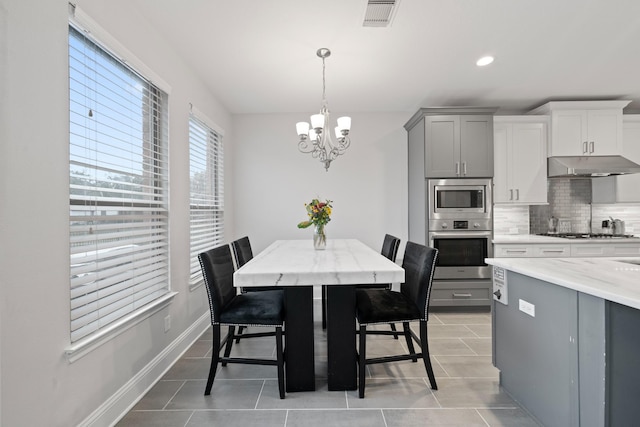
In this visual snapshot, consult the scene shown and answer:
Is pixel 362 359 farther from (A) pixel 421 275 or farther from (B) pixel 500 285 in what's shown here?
(B) pixel 500 285

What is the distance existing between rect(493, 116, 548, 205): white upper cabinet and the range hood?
13cm

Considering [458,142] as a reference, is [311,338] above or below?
below

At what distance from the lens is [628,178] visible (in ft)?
12.8

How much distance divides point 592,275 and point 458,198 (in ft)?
7.48

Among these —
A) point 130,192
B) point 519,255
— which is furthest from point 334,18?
point 519,255

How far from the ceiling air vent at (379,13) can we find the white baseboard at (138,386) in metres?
2.76

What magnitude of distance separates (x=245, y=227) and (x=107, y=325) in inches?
106

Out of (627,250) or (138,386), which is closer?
(138,386)

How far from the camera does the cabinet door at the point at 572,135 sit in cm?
383

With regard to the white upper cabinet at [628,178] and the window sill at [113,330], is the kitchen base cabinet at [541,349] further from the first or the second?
the white upper cabinet at [628,178]

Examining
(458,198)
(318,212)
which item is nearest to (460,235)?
(458,198)

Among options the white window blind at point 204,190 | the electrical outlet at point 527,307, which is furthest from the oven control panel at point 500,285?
the white window blind at point 204,190

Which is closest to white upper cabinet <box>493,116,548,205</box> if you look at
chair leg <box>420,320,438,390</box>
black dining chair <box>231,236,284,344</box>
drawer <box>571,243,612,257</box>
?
drawer <box>571,243,612,257</box>

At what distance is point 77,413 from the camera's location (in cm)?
156
